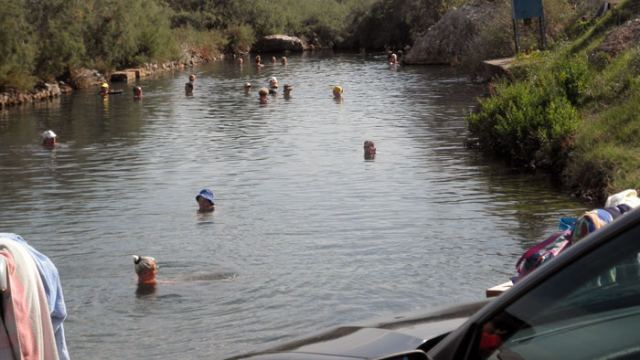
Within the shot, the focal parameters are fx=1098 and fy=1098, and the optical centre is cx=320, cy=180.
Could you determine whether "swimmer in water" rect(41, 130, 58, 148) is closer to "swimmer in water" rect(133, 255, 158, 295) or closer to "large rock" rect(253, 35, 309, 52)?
"swimmer in water" rect(133, 255, 158, 295)

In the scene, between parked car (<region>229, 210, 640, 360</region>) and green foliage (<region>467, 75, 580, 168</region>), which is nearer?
parked car (<region>229, 210, 640, 360</region>)

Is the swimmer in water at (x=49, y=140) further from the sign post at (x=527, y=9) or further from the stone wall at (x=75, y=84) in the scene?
the sign post at (x=527, y=9)

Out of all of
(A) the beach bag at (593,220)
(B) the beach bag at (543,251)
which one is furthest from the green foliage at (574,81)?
(A) the beach bag at (593,220)

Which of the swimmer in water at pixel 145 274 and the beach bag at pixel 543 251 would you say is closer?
the beach bag at pixel 543 251

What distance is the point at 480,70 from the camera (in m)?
38.2

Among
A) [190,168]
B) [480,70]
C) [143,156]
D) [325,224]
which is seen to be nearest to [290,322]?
[325,224]

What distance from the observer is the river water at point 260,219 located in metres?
11.5

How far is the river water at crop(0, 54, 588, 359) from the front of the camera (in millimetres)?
11461

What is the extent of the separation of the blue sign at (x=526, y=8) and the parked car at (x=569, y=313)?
29.4 m

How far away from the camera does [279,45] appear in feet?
240

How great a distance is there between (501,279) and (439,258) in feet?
4.53

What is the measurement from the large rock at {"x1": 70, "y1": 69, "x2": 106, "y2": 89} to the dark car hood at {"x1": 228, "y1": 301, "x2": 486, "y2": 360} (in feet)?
137

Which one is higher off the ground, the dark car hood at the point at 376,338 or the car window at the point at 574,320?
the car window at the point at 574,320

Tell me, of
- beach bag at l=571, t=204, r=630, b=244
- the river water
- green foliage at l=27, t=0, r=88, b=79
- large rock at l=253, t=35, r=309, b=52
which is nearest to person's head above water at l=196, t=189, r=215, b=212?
the river water
